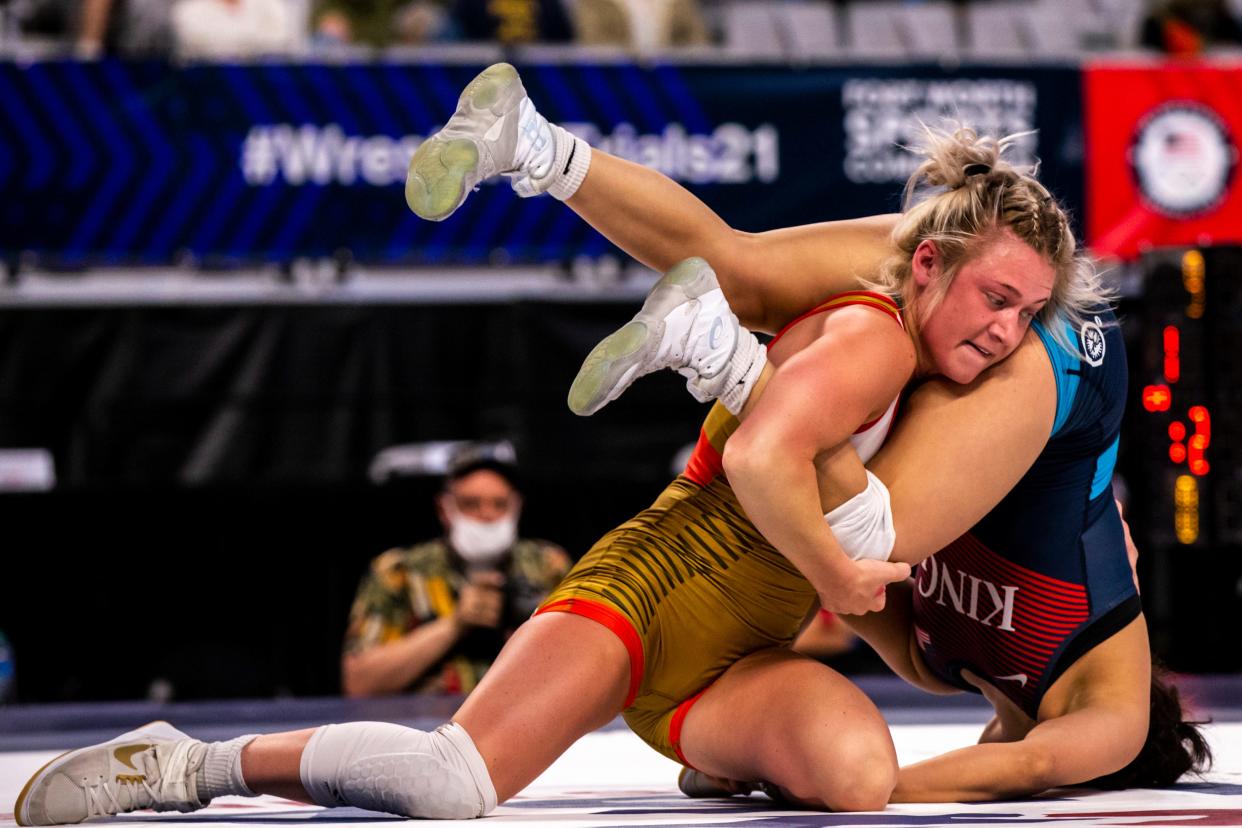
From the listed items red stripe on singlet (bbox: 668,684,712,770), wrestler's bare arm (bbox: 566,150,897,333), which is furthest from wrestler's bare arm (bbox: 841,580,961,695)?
wrestler's bare arm (bbox: 566,150,897,333)

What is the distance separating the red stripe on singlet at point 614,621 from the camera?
7.17ft

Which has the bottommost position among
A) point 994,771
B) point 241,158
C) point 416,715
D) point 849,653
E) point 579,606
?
point 849,653

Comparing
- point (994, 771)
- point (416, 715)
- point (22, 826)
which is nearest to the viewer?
point (22, 826)

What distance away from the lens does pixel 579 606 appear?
7.22 feet

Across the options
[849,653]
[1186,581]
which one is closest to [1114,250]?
[1186,581]

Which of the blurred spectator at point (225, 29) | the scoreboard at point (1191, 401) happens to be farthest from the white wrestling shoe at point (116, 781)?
the blurred spectator at point (225, 29)

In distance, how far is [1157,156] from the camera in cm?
532

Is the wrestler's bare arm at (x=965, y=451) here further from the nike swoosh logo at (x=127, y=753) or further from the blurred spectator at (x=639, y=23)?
the blurred spectator at (x=639, y=23)

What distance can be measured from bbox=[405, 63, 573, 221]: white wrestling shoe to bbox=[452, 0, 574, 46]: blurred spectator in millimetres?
3625

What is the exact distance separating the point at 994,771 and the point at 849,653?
8.73ft

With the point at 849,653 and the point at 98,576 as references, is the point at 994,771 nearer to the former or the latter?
the point at 849,653

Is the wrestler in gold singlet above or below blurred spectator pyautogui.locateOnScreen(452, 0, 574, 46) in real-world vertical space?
below

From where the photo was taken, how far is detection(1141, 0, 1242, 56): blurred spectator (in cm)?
593

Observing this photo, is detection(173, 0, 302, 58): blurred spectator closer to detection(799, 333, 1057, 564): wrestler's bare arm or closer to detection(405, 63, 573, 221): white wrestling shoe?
detection(405, 63, 573, 221): white wrestling shoe
